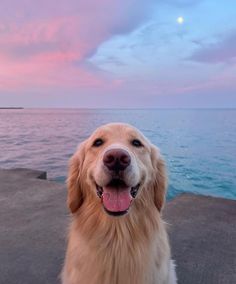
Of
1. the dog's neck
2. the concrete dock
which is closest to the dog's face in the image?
the dog's neck

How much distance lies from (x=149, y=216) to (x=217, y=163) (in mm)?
15933

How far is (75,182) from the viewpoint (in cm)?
300

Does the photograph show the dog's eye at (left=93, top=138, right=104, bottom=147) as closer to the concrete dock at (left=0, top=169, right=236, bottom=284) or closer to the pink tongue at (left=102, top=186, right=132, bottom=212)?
the pink tongue at (left=102, top=186, right=132, bottom=212)

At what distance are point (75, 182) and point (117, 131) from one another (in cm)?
64

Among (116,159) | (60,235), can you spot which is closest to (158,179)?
(116,159)

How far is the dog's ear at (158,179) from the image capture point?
293 cm

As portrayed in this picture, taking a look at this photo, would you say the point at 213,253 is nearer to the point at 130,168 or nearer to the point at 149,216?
the point at 149,216

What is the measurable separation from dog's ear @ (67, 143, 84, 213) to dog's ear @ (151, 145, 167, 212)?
71cm

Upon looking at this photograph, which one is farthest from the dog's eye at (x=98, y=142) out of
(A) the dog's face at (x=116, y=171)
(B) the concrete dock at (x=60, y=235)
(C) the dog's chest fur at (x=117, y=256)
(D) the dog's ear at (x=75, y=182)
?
(B) the concrete dock at (x=60, y=235)

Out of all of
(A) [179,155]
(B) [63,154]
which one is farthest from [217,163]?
(B) [63,154]

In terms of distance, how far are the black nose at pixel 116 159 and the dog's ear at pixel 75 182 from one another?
74 centimetres

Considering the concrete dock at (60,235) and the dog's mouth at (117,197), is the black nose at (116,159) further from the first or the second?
the concrete dock at (60,235)

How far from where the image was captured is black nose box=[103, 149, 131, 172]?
2.29 meters

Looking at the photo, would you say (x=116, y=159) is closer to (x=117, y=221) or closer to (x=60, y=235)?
(x=117, y=221)
